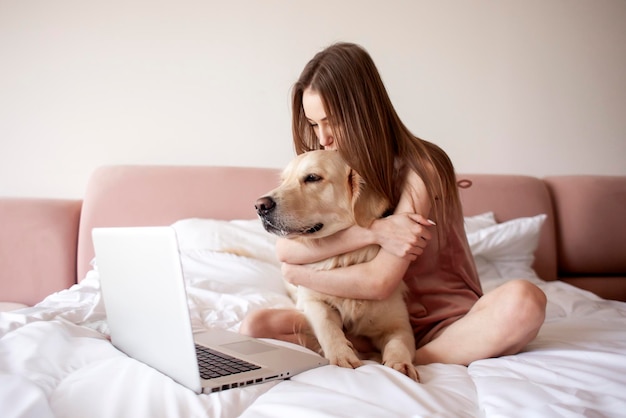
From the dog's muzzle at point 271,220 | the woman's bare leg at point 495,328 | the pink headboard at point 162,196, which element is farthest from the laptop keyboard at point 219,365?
the pink headboard at point 162,196

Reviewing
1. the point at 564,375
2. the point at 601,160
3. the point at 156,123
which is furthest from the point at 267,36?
the point at 564,375

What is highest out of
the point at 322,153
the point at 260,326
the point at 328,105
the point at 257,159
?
the point at 328,105

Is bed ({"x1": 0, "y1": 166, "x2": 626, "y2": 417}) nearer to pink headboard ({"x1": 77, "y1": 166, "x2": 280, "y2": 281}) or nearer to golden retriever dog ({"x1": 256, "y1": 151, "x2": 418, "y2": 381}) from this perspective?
pink headboard ({"x1": 77, "y1": 166, "x2": 280, "y2": 281})

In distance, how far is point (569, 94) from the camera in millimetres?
2959

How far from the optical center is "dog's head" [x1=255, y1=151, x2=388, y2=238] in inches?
51.6

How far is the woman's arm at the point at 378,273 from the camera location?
1.28 m

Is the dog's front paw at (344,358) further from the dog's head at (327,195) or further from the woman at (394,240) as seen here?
the dog's head at (327,195)

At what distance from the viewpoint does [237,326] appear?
157 centimetres

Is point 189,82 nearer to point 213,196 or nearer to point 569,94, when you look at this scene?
point 213,196

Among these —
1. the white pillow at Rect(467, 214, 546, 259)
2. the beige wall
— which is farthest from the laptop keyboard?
the beige wall

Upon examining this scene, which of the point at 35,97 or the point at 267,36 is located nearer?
the point at 35,97

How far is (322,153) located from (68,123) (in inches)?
67.3

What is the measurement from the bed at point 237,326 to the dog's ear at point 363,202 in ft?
1.26

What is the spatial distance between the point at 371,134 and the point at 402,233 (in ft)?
0.86
